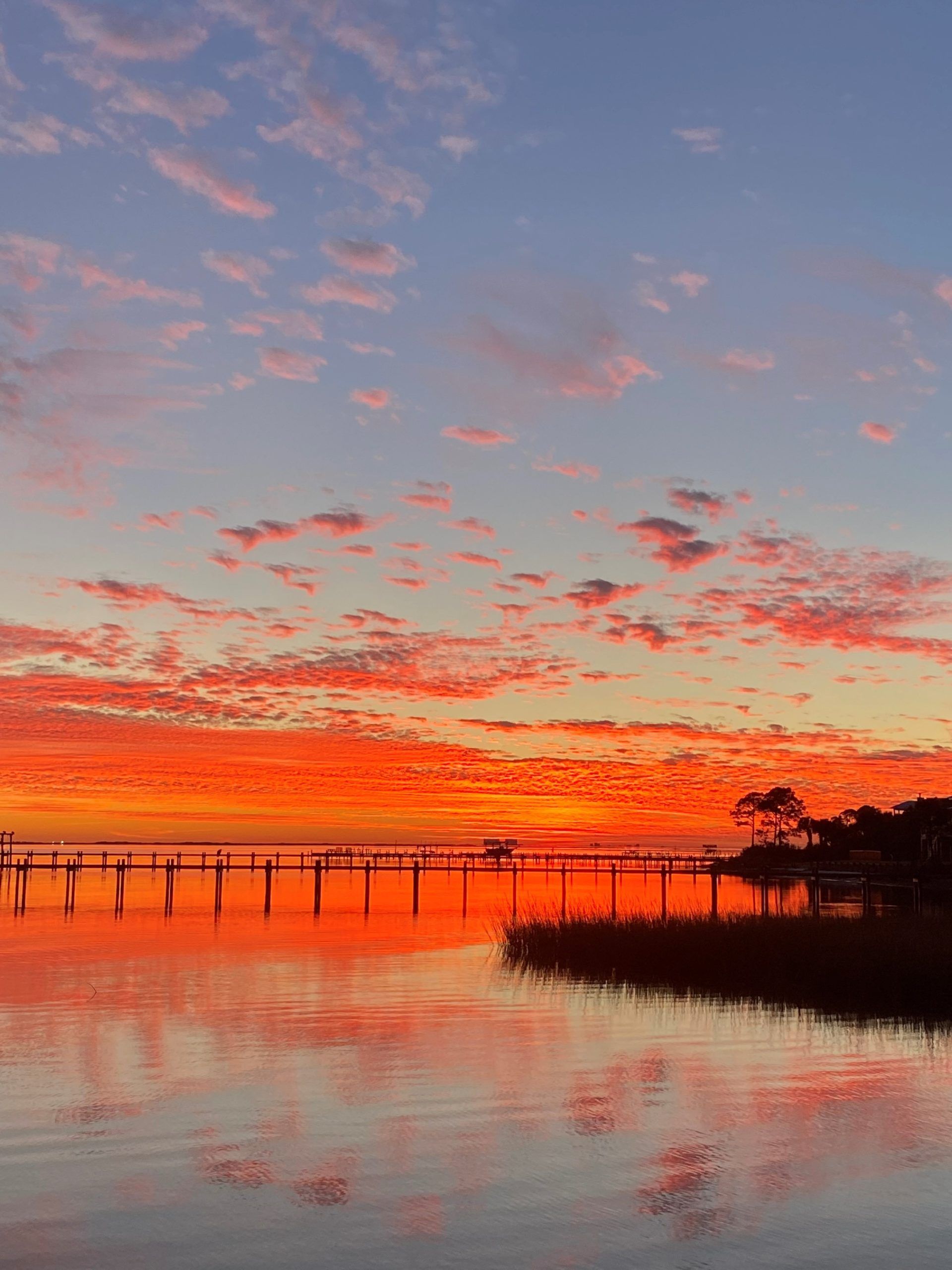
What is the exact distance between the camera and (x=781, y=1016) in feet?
80.7

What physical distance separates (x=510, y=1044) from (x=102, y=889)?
77.5m

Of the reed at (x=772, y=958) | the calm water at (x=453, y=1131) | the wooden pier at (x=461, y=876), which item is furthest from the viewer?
the wooden pier at (x=461, y=876)

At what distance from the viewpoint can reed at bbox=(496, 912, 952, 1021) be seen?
26703 mm

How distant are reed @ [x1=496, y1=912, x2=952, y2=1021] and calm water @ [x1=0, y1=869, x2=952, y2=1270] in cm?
265

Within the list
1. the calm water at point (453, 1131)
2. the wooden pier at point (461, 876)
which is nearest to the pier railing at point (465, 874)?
the wooden pier at point (461, 876)

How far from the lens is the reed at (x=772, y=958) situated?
2670 centimetres

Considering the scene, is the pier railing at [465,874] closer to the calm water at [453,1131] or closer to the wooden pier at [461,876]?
the wooden pier at [461,876]

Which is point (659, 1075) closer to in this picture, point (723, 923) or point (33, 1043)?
point (33, 1043)

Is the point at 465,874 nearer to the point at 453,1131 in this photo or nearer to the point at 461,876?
the point at 461,876

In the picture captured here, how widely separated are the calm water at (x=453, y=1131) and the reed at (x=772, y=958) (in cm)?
265

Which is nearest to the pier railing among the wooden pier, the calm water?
the wooden pier

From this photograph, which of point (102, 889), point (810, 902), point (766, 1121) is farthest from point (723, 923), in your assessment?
point (102, 889)

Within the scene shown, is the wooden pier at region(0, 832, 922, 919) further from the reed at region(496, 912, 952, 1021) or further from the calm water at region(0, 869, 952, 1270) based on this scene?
the calm water at region(0, 869, 952, 1270)

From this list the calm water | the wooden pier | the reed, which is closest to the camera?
the calm water
